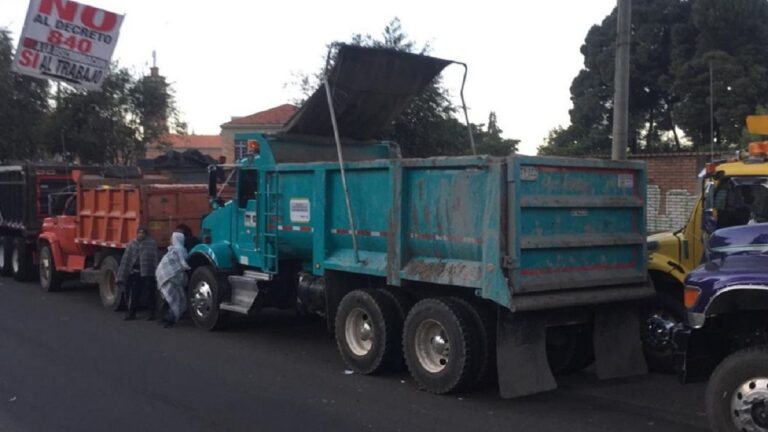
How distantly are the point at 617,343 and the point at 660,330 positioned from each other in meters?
0.62

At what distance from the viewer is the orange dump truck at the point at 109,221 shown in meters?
13.3

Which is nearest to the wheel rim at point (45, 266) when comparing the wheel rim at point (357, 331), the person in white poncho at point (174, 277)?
the person in white poncho at point (174, 277)

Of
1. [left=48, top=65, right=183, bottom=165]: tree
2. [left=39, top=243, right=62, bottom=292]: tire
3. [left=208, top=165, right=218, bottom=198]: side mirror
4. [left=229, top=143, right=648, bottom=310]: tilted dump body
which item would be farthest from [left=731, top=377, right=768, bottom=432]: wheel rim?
[left=48, top=65, right=183, bottom=165]: tree

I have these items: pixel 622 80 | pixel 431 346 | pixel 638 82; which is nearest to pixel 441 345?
pixel 431 346

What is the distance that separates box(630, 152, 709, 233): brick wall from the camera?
15.4 meters

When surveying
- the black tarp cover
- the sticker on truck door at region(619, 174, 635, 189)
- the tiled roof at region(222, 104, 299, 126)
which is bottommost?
the sticker on truck door at region(619, 174, 635, 189)

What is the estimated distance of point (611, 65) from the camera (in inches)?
1340

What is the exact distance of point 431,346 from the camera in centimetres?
812

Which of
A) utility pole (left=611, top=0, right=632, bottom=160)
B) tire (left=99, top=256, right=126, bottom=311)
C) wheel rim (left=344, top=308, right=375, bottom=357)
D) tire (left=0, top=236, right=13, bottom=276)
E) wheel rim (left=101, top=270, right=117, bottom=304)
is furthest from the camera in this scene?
tire (left=0, top=236, right=13, bottom=276)

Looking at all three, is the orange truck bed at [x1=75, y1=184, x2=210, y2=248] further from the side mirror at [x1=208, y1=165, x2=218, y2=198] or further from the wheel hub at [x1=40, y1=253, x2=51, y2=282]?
the wheel hub at [x1=40, y1=253, x2=51, y2=282]

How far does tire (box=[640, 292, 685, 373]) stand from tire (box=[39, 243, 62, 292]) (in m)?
11.5

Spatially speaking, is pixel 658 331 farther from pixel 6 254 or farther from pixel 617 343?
pixel 6 254

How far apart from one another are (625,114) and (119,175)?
989 centimetres

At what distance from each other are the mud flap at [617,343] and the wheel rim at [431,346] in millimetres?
1619
